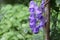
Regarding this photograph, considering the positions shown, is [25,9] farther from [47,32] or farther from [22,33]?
[47,32]

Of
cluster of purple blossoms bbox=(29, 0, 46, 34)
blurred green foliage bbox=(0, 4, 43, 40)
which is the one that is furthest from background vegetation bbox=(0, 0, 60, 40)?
cluster of purple blossoms bbox=(29, 0, 46, 34)

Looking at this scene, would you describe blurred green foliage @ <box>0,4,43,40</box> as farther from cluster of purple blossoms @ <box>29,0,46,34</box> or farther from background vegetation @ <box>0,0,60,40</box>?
cluster of purple blossoms @ <box>29,0,46,34</box>

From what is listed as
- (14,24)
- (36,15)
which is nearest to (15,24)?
(14,24)

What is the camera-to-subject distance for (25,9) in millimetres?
3926

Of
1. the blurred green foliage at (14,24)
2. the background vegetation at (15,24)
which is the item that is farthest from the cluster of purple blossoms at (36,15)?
Result: the blurred green foliage at (14,24)

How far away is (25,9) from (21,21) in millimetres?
428

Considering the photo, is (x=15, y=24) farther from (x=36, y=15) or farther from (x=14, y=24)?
(x=36, y=15)

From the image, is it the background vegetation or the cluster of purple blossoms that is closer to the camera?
the cluster of purple blossoms

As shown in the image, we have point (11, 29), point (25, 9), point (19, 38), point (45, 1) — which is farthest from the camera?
point (25, 9)

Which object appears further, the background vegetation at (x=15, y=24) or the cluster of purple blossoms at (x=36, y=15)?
the background vegetation at (x=15, y=24)

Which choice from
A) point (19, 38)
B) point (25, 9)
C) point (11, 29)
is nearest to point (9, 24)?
point (11, 29)

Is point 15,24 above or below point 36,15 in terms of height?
below

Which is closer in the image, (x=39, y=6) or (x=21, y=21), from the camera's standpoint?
(x=39, y=6)

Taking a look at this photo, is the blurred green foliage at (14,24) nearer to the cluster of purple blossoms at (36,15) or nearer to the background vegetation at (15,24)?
the background vegetation at (15,24)
